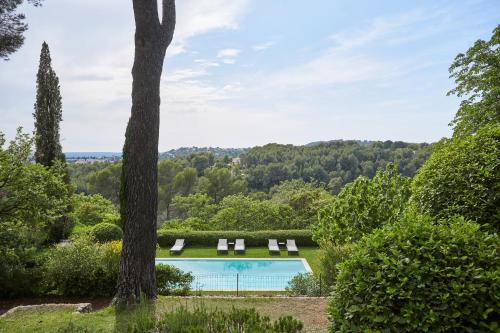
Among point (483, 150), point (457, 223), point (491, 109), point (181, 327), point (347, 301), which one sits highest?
point (491, 109)

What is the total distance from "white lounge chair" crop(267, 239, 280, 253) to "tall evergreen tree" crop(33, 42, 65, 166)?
939cm

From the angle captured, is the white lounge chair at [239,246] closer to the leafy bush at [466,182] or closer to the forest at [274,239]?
the forest at [274,239]

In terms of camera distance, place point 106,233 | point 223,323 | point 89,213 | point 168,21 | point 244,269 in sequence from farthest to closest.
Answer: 1. point 89,213
2. point 244,269
3. point 106,233
4. point 168,21
5. point 223,323

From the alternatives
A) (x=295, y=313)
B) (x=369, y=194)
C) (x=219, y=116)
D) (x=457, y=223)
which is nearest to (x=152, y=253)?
(x=295, y=313)

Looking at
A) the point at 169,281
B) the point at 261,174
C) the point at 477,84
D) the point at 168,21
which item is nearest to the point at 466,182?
the point at 168,21

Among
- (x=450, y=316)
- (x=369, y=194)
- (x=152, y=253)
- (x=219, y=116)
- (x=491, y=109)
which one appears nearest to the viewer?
(x=450, y=316)

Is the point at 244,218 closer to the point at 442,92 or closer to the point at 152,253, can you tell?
the point at 442,92

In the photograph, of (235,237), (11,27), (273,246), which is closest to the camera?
(11,27)

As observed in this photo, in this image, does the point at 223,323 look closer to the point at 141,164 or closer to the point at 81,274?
the point at 141,164

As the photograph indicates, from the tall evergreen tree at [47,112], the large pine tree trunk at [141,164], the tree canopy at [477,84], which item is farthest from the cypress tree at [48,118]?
the tree canopy at [477,84]

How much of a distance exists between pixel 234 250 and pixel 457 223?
14.8m

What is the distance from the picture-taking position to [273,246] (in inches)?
714

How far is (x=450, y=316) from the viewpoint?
305 cm

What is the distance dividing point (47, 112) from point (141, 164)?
36.3ft
